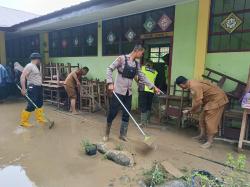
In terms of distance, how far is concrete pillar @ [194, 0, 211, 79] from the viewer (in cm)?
564

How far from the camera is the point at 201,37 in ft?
19.0

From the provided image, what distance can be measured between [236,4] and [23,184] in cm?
541

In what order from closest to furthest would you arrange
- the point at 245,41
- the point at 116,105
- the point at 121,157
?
the point at 121,157, the point at 116,105, the point at 245,41

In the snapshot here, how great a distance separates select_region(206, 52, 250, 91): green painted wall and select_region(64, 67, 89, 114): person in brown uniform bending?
12.5 feet

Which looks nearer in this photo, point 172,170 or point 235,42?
point 172,170

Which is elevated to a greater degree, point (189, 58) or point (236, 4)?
point (236, 4)

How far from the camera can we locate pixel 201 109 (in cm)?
494

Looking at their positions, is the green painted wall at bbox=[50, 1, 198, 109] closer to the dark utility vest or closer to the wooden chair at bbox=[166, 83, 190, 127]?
the wooden chair at bbox=[166, 83, 190, 127]

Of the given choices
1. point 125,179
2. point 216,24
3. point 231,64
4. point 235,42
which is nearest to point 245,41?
point 235,42

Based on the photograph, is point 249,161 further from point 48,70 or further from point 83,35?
point 48,70

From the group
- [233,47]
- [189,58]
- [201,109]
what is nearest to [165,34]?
[189,58]

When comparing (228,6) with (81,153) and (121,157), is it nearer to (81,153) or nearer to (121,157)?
(121,157)

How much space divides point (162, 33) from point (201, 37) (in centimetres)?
124

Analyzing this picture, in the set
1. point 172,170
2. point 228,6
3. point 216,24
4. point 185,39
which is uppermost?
Result: point 228,6
